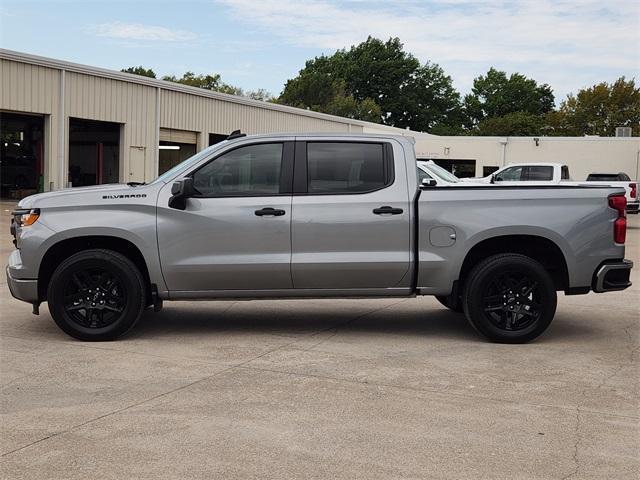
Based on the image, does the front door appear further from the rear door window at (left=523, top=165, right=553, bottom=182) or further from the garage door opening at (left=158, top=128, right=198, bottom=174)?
the garage door opening at (left=158, top=128, right=198, bottom=174)

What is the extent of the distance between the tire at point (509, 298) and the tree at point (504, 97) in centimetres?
9385

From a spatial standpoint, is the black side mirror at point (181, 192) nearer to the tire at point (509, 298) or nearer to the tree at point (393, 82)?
the tire at point (509, 298)

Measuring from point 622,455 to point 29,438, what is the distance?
11.0 ft

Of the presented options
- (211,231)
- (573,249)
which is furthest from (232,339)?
(573,249)

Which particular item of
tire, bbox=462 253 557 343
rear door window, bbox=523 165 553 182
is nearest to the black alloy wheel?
tire, bbox=462 253 557 343

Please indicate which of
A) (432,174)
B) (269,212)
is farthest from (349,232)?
(432,174)

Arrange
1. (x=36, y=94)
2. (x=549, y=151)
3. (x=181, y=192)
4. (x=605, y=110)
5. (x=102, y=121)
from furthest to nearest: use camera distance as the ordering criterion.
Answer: (x=605, y=110), (x=549, y=151), (x=102, y=121), (x=36, y=94), (x=181, y=192)

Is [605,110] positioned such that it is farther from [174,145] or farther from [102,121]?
[102,121]

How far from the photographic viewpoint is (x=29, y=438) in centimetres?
454

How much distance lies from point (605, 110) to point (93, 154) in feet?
164

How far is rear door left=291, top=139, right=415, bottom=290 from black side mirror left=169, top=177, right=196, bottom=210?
96cm

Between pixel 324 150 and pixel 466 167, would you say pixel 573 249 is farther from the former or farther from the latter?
pixel 466 167

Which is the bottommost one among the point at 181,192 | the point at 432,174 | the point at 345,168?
the point at 181,192

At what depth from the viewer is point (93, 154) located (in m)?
36.2
